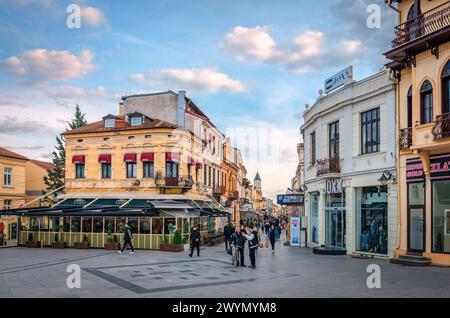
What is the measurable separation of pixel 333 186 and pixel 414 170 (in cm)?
665

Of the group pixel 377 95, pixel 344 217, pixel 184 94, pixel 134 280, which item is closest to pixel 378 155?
pixel 377 95

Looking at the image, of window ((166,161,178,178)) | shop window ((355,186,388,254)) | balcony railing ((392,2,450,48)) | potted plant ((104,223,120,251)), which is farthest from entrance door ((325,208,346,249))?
potted plant ((104,223,120,251))

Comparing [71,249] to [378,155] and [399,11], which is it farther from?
[399,11]

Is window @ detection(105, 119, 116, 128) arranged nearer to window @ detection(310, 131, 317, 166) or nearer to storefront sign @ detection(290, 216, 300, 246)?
window @ detection(310, 131, 317, 166)

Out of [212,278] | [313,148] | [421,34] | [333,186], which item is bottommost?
[212,278]

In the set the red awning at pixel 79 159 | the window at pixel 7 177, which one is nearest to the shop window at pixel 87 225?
the red awning at pixel 79 159

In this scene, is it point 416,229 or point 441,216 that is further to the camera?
point 416,229

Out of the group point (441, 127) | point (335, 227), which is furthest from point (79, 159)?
point (441, 127)

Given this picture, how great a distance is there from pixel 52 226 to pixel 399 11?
25534 mm

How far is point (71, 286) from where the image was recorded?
1433 centimetres

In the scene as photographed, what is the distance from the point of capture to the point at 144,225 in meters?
30.3

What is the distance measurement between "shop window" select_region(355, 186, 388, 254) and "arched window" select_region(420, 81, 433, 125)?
174 inches

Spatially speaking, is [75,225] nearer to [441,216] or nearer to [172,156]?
[172,156]

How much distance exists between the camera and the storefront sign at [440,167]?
18.7 m
